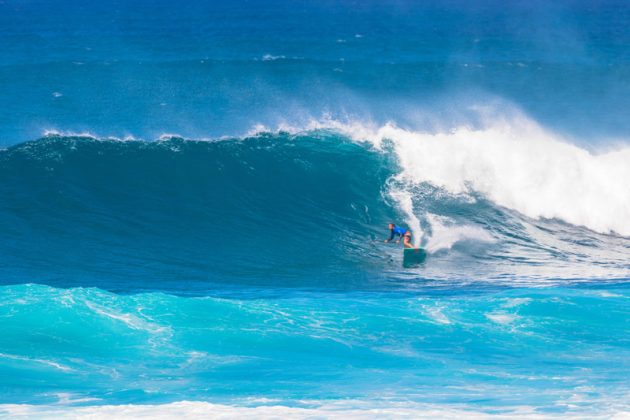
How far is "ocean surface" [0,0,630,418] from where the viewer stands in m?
12.5

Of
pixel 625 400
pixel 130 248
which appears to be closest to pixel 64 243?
pixel 130 248

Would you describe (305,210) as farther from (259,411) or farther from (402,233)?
(259,411)

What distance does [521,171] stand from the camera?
77.6 ft

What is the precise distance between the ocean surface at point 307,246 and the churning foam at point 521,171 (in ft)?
0.25

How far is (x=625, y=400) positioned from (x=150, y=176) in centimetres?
1375

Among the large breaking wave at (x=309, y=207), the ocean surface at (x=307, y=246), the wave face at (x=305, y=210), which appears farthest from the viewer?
the large breaking wave at (x=309, y=207)

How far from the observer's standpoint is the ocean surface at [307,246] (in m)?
12.5

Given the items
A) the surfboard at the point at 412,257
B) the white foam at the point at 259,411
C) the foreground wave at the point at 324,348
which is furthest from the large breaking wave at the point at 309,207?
the white foam at the point at 259,411

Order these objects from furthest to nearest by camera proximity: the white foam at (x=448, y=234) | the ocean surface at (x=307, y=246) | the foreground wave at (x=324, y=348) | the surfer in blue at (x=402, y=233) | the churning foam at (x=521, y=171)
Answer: the churning foam at (x=521, y=171), the white foam at (x=448, y=234), the surfer in blue at (x=402, y=233), the ocean surface at (x=307, y=246), the foreground wave at (x=324, y=348)

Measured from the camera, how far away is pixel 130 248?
18531mm

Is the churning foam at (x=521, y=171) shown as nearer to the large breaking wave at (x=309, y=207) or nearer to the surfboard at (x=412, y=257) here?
the large breaking wave at (x=309, y=207)

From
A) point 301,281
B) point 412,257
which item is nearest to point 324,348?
point 301,281

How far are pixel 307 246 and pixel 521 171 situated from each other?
7.43 metres

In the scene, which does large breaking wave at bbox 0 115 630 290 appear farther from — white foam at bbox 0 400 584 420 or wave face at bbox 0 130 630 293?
white foam at bbox 0 400 584 420
